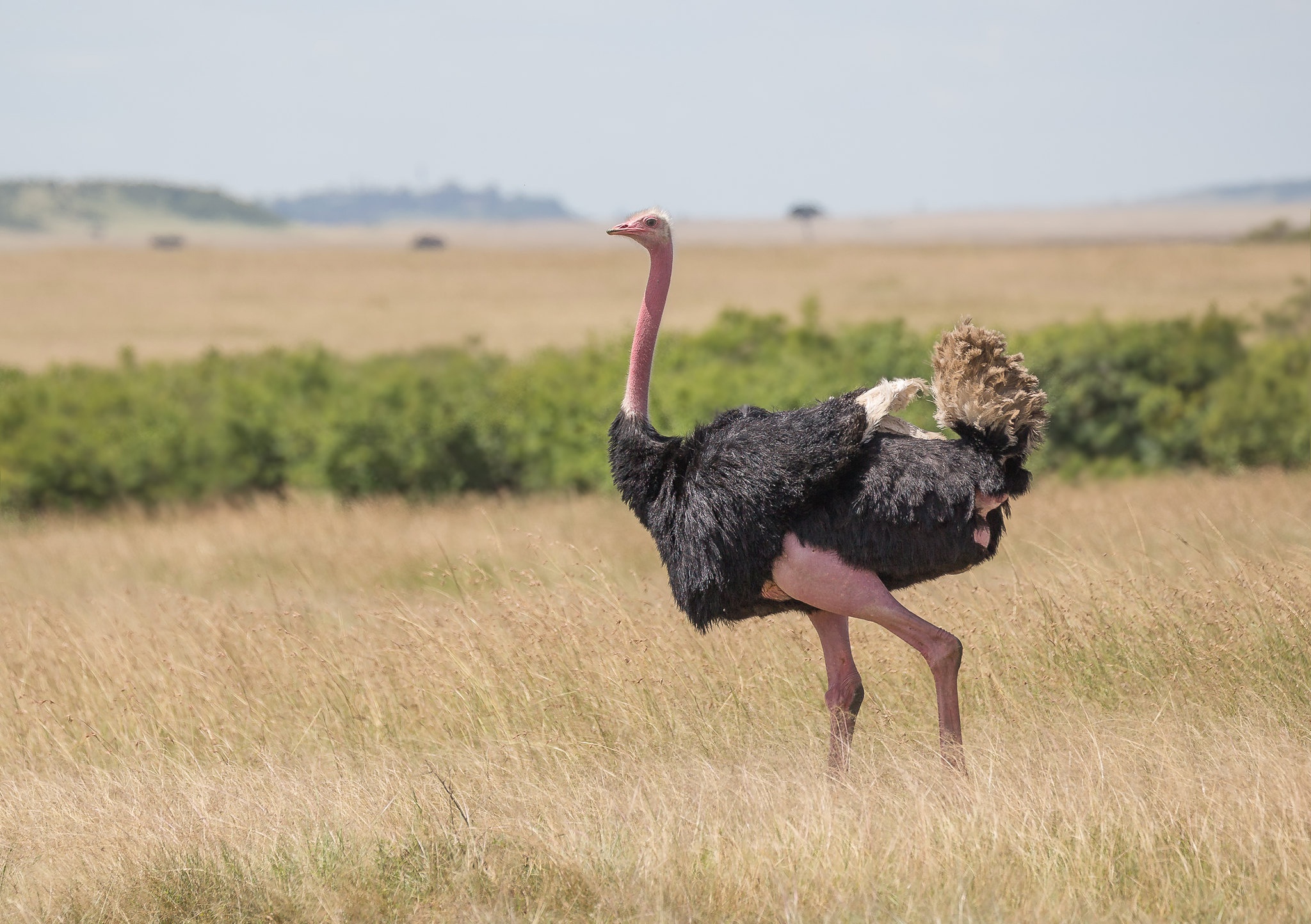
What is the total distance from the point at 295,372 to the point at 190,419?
2363 millimetres

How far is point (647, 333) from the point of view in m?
5.48

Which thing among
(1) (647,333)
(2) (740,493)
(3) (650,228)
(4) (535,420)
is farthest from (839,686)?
(4) (535,420)

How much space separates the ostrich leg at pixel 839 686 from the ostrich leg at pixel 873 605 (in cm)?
34

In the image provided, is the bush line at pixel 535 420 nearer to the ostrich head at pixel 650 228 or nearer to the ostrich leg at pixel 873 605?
the ostrich head at pixel 650 228

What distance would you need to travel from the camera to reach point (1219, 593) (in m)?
6.31

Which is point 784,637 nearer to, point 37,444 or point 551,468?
point 551,468

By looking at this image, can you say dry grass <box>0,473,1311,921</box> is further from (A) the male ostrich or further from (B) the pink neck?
(B) the pink neck

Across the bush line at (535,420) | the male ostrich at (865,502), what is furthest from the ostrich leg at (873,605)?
the bush line at (535,420)

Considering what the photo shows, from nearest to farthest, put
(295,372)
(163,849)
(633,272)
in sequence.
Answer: (163,849)
(295,372)
(633,272)

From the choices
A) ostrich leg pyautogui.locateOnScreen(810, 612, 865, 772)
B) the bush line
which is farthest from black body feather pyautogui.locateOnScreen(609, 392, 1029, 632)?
the bush line

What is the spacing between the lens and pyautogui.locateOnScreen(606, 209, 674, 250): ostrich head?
18.5 feet

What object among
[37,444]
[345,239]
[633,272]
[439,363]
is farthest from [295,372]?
[345,239]

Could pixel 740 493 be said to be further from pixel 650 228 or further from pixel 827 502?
pixel 650 228

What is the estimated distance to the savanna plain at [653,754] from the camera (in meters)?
4.23
